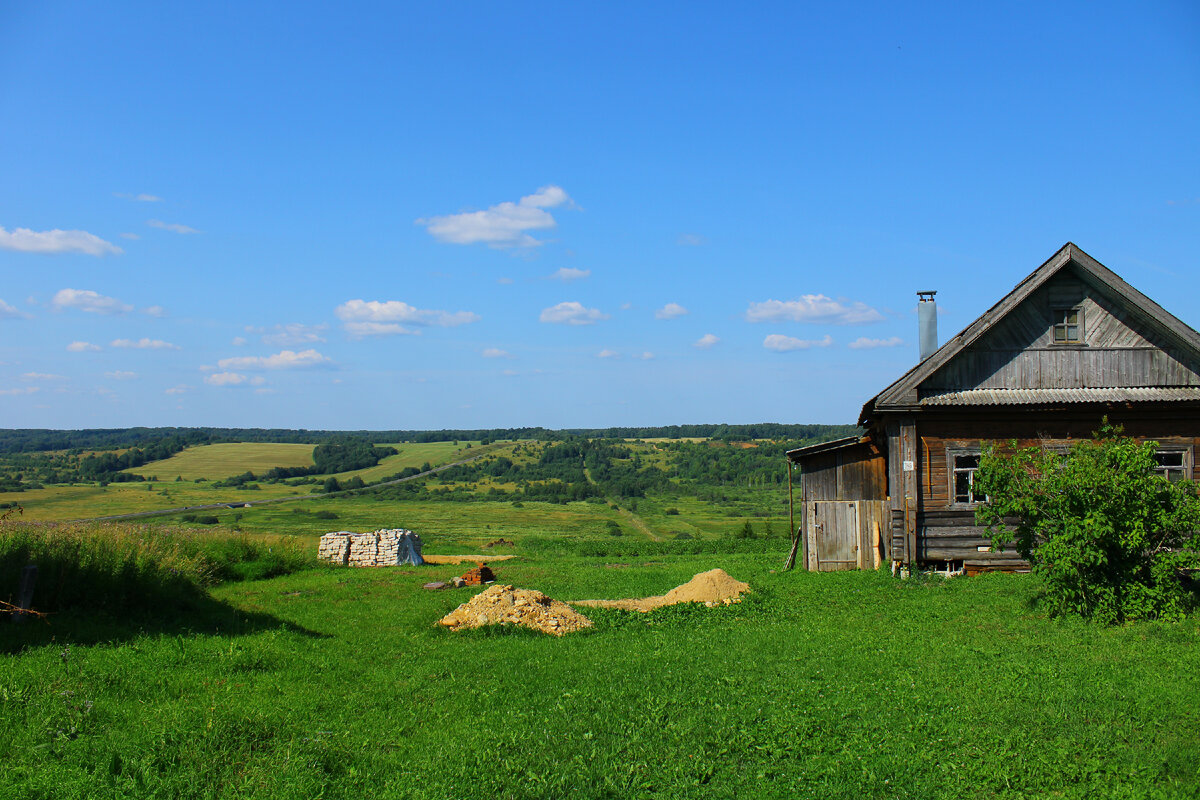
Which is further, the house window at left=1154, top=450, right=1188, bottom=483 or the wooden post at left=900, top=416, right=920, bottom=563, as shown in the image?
the wooden post at left=900, top=416, right=920, bottom=563

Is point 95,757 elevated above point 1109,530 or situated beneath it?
situated beneath

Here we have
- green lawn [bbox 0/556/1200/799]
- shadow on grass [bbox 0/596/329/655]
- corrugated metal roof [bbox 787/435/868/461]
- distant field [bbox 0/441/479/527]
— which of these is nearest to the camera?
green lawn [bbox 0/556/1200/799]

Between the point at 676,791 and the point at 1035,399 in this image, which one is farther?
the point at 1035,399

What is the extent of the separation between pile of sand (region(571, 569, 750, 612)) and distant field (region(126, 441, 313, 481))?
3901 inches

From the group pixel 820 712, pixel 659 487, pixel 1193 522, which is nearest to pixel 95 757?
pixel 820 712

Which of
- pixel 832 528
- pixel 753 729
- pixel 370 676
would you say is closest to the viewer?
pixel 753 729

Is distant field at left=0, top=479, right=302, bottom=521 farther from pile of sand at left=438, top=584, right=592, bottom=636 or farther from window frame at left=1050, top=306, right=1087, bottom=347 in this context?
window frame at left=1050, top=306, right=1087, bottom=347

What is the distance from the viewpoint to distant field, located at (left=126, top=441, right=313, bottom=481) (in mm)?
105625

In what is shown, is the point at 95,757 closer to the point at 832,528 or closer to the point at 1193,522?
the point at 1193,522

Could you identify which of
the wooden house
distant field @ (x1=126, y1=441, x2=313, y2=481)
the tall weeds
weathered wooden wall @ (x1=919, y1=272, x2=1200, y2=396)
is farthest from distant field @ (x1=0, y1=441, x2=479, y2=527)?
weathered wooden wall @ (x1=919, y1=272, x2=1200, y2=396)

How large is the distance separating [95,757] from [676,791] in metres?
5.02

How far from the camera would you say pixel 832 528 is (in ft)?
64.1

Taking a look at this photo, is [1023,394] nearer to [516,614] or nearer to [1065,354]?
[1065,354]

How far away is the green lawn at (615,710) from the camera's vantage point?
21.4ft
